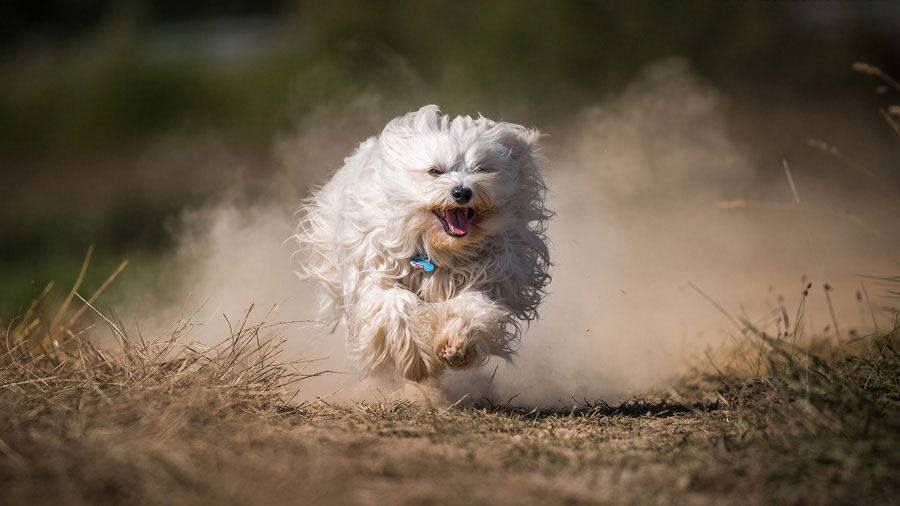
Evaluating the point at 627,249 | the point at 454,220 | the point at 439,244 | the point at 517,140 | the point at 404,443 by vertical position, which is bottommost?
the point at 404,443

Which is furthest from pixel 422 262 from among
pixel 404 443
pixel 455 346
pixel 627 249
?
pixel 627 249

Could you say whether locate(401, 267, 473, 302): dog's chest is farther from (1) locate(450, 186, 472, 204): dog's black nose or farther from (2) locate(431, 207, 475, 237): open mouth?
(1) locate(450, 186, 472, 204): dog's black nose

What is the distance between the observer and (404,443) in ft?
13.2

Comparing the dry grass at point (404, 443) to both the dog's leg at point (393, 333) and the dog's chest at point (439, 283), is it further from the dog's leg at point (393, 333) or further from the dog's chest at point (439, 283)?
the dog's chest at point (439, 283)

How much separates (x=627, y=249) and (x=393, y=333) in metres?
5.64

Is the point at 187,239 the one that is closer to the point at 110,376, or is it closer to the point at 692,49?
the point at 110,376

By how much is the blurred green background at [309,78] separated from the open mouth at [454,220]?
8.31m

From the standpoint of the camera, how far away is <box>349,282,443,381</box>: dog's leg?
17.1 feet

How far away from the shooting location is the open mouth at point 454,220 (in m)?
5.20

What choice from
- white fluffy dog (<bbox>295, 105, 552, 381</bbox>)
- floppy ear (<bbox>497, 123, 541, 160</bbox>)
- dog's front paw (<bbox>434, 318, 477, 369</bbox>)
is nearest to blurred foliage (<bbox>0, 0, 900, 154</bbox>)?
floppy ear (<bbox>497, 123, 541, 160</bbox>)

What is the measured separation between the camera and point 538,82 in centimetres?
1597

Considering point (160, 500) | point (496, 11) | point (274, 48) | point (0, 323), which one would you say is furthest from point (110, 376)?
point (274, 48)

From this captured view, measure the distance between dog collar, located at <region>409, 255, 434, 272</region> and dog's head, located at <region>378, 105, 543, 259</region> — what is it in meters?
0.05

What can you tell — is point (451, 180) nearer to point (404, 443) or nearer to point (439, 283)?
point (439, 283)
